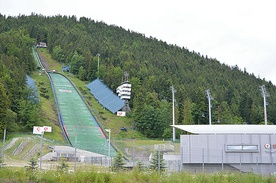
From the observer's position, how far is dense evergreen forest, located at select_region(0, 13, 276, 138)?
55281 millimetres

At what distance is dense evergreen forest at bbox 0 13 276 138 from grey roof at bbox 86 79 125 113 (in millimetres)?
2034

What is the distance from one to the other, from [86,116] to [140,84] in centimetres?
1724

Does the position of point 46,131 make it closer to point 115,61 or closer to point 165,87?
point 165,87

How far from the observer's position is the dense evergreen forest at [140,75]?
55281 mm

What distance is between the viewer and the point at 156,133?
55281 millimetres

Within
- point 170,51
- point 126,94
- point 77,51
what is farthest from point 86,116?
point 170,51

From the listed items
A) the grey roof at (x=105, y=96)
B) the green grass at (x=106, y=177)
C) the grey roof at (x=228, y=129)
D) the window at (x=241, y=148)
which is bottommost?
the green grass at (x=106, y=177)

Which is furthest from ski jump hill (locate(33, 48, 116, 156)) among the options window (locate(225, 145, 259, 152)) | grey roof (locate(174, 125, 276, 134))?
window (locate(225, 145, 259, 152))

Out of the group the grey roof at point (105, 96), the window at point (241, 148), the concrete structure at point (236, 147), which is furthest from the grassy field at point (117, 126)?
the window at point (241, 148)

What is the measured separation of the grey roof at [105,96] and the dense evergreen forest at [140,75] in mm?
2034

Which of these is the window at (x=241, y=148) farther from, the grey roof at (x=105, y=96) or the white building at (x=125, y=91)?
the white building at (x=125, y=91)

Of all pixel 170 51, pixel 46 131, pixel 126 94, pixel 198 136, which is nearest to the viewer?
pixel 198 136

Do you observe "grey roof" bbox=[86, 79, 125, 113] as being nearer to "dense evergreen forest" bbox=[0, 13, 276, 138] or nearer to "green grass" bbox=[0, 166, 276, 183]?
"dense evergreen forest" bbox=[0, 13, 276, 138]

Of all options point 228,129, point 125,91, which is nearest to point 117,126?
point 125,91
